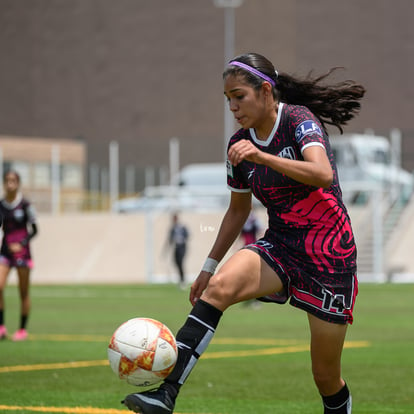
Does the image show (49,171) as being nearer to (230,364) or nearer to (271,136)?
(230,364)

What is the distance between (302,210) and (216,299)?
2.45 ft

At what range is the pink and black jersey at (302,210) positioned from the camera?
6.11 metres

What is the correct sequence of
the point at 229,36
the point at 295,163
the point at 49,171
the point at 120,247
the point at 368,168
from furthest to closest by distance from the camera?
the point at 229,36
the point at 49,171
the point at 120,247
the point at 368,168
the point at 295,163

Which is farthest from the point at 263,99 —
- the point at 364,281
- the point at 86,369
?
the point at 364,281

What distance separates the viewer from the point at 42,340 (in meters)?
14.1

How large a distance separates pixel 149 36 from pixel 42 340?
1686 inches

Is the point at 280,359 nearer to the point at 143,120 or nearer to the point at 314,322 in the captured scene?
the point at 314,322

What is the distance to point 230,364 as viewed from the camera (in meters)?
11.2

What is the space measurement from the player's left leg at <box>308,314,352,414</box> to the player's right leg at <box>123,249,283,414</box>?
352 millimetres

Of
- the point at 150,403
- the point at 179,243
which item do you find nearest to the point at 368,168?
the point at 179,243

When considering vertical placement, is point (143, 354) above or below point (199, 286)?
below

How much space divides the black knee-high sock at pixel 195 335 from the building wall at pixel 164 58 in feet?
124

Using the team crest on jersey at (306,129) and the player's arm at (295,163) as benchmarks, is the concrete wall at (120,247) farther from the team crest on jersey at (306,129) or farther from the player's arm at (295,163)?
the player's arm at (295,163)

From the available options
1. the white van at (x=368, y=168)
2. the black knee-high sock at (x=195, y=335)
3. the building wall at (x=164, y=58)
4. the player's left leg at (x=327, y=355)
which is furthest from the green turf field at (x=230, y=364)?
the building wall at (x=164, y=58)
